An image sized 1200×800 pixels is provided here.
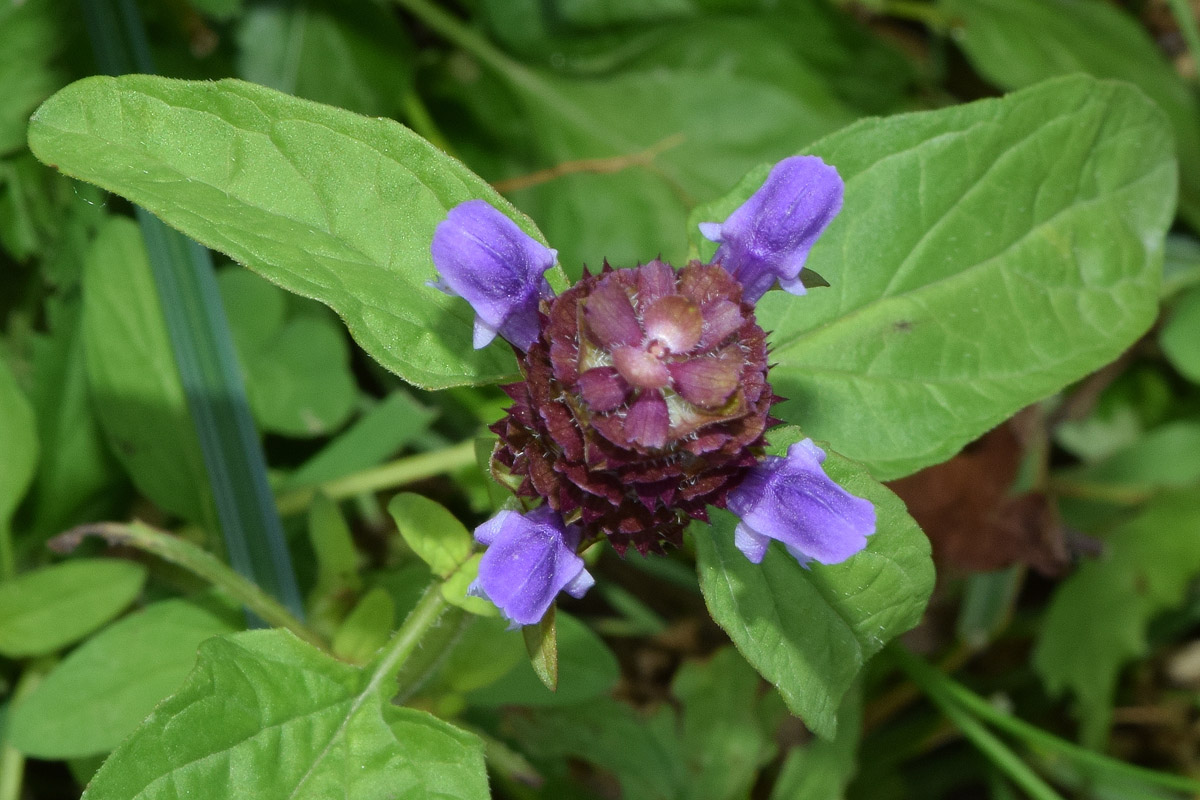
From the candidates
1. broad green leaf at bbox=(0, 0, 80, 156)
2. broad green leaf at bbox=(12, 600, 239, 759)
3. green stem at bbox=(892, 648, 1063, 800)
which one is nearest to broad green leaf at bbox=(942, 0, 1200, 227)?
green stem at bbox=(892, 648, 1063, 800)

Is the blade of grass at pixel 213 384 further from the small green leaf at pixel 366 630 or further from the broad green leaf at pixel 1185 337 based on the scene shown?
the broad green leaf at pixel 1185 337

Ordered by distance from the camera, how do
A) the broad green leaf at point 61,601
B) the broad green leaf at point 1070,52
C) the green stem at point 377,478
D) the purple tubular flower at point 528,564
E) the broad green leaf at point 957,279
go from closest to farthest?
the purple tubular flower at point 528,564
the broad green leaf at point 957,279
the broad green leaf at point 61,601
the green stem at point 377,478
the broad green leaf at point 1070,52

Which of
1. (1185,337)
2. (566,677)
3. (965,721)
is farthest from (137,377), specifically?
(1185,337)

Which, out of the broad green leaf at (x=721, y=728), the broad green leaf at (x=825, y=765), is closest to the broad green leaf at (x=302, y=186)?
the broad green leaf at (x=721, y=728)

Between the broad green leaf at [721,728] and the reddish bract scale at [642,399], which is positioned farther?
the broad green leaf at [721,728]

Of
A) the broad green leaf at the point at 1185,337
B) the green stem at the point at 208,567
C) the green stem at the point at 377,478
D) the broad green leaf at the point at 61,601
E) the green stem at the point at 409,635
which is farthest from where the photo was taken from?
the broad green leaf at the point at 1185,337
